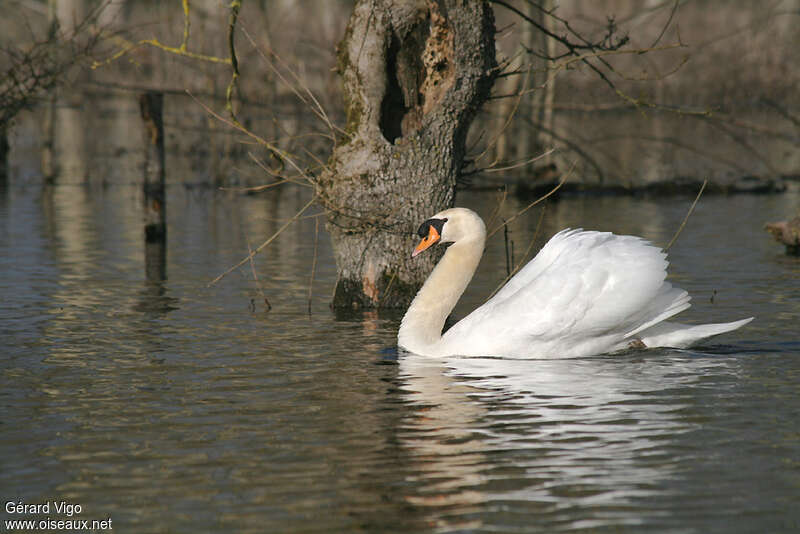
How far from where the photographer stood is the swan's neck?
10031mm

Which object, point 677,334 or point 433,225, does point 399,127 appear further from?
point 677,334

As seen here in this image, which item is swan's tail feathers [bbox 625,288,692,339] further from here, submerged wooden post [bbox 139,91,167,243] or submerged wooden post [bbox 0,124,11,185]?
submerged wooden post [bbox 0,124,11,185]

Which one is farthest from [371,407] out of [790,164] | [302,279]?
[790,164]

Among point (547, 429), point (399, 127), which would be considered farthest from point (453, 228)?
point (547, 429)

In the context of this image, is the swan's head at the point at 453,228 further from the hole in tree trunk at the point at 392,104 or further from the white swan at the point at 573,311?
the hole in tree trunk at the point at 392,104

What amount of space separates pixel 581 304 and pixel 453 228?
1431 millimetres

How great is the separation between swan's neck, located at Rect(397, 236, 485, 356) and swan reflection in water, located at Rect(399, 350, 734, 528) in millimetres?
152

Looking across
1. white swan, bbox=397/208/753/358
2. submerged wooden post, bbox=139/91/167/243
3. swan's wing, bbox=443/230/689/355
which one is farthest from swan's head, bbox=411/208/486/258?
submerged wooden post, bbox=139/91/167/243

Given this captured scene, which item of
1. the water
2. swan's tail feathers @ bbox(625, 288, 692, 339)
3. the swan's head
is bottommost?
the water

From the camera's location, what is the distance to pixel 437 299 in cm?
1028

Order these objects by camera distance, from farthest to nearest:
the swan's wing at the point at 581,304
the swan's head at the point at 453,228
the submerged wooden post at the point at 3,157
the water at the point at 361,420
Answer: the submerged wooden post at the point at 3,157 < the swan's head at the point at 453,228 < the swan's wing at the point at 581,304 < the water at the point at 361,420

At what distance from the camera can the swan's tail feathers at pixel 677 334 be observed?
9.74 meters

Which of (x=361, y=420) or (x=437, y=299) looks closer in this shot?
(x=361, y=420)

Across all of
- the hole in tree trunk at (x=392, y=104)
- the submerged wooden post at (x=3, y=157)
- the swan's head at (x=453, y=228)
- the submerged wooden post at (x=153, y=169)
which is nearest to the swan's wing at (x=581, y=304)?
the swan's head at (x=453, y=228)
